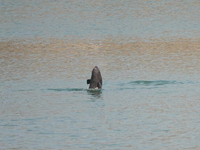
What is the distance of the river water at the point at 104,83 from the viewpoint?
18641 millimetres

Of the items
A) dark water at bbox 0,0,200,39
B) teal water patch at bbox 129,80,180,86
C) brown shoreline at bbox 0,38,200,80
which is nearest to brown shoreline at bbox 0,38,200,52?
brown shoreline at bbox 0,38,200,80

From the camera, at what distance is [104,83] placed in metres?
27.6

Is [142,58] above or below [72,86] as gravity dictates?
above

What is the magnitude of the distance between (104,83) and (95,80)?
1.77 metres

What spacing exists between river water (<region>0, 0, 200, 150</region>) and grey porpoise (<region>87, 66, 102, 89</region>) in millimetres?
410

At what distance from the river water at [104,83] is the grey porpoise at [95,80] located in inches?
16.1

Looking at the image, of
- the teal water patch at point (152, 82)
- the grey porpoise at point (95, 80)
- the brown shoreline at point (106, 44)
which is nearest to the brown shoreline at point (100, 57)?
the brown shoreline at point (106, 44)

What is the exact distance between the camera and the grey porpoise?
1011 inches

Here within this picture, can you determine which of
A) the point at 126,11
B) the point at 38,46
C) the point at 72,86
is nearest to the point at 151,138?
the point at 72,86

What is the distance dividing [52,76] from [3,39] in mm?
17396

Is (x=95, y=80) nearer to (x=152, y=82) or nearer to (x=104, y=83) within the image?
(x=104, y=83)

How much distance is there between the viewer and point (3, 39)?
152 ft

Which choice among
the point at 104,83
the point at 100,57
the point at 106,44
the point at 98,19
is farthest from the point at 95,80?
the point at 98,19

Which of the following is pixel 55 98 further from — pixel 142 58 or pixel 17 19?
pixel 17 19
